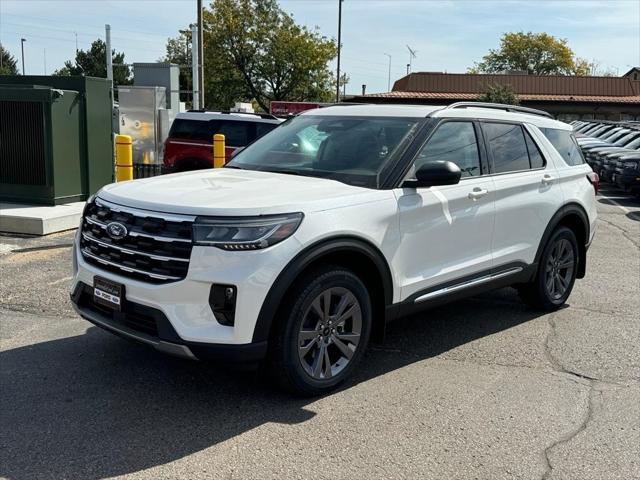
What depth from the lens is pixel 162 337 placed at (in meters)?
3.62

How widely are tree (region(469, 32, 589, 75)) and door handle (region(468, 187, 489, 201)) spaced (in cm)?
8638

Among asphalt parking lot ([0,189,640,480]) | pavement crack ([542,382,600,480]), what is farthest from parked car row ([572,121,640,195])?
pavement crack ([542,382,600,480])

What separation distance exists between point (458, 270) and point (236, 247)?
1.99 meters

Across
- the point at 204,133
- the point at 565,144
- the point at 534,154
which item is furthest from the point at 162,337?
the point at 204,133

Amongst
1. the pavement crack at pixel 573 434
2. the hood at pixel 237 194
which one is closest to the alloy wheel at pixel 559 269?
the pavement crack at pixel 573 434

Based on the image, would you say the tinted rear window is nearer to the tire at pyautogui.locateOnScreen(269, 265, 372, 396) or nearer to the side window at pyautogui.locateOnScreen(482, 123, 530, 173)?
the side window at pyautogui.locateOnScreen(482, 123, 530, 173)

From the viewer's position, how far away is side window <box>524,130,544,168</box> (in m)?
5.77

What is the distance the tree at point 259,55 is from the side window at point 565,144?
139ft

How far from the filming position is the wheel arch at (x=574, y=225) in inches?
228

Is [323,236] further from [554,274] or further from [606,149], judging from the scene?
[606,149]

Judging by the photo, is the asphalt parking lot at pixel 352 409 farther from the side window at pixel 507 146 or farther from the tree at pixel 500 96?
the tree at pixel 500 96

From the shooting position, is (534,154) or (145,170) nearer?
(534,154)

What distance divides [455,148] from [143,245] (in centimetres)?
251

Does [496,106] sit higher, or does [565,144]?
[496,106]
